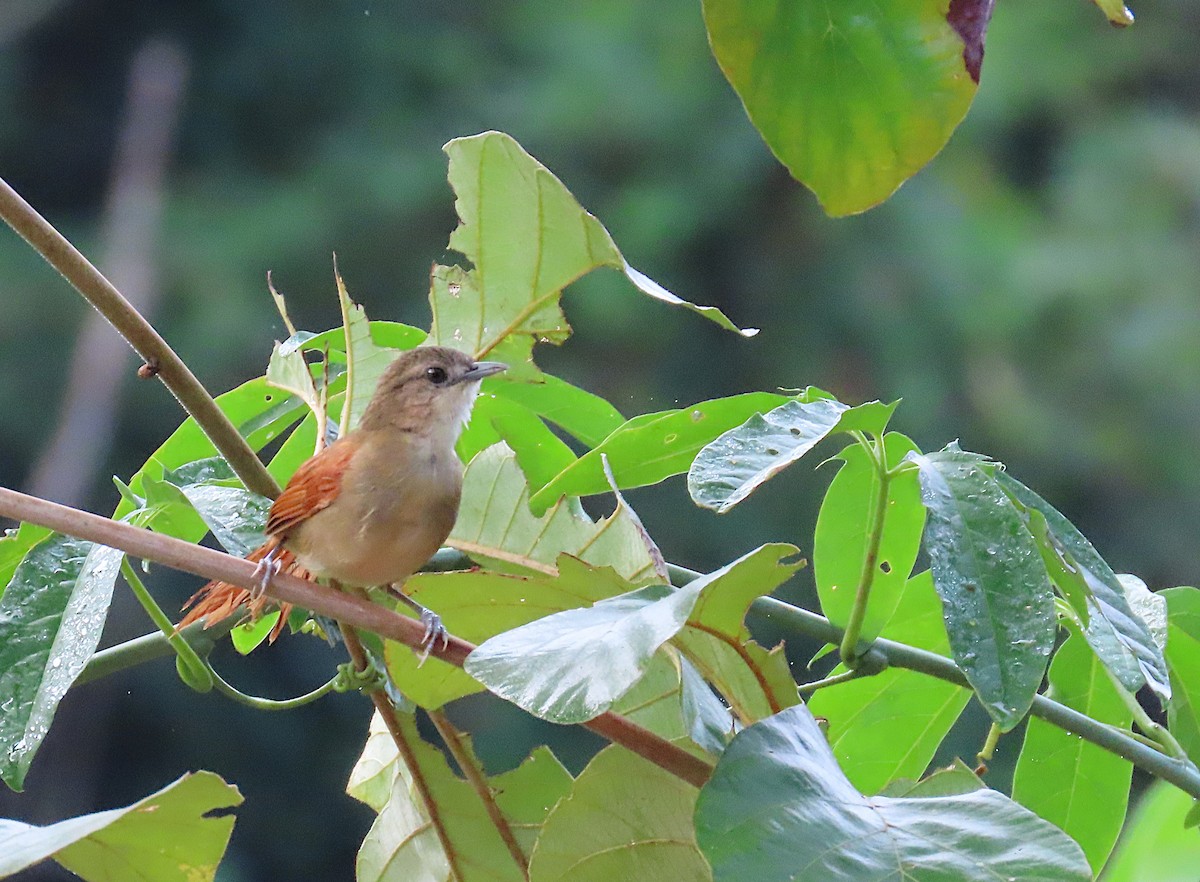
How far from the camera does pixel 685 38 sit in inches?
368

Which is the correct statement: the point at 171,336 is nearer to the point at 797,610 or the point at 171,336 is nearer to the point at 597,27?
the point at 597,27

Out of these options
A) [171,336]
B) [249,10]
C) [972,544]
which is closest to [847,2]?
[972,544]

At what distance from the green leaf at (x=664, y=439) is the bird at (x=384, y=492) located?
0.23 m

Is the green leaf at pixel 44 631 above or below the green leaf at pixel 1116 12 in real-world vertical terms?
below

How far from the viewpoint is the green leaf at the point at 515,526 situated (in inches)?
44.5

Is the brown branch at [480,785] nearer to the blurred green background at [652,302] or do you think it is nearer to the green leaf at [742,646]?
the green leaf at [742,646]

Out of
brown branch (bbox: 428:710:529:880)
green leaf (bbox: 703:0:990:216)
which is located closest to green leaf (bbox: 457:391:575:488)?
brown branch (bbox: 428:710:529:880)

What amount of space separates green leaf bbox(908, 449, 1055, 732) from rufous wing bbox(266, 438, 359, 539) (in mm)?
552

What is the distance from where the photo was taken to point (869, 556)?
933mm

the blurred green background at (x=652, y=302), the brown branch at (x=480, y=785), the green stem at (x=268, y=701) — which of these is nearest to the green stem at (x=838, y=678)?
the brown branch at (x=480, y=785)

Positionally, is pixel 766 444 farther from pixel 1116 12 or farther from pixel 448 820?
pixel 448 820

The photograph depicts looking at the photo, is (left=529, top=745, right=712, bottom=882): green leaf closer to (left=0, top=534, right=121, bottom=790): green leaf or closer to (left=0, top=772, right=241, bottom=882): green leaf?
(left=0, top=772, right=241, bottom=882): green leaf

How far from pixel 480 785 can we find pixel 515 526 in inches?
8.5

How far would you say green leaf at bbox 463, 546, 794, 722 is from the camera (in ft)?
2.40
